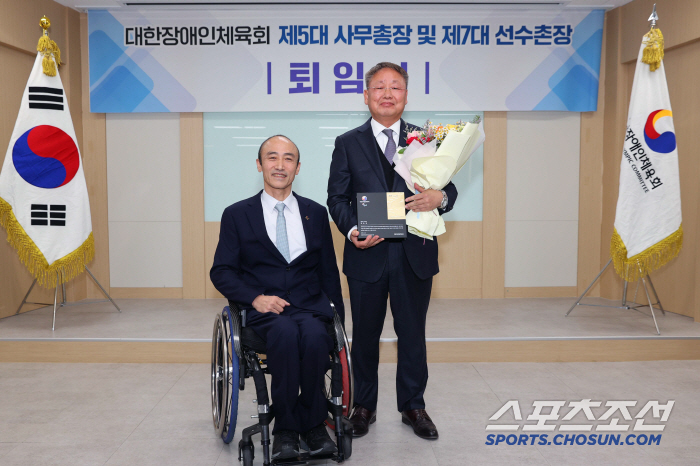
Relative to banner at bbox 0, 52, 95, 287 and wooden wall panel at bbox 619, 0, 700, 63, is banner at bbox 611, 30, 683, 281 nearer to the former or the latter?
wooden wall panel at bbox 619, 0, 700, 63

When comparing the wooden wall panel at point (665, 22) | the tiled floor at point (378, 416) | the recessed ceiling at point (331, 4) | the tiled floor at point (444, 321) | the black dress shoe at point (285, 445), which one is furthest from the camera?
the recessed ceiling at point (331, 4)

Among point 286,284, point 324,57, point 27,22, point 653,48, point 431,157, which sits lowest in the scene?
point 286,284

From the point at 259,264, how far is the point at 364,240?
1.50ft

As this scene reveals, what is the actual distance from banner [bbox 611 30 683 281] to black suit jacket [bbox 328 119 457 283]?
214 centimetres

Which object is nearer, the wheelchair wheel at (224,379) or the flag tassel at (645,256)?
the wheelchair wheel at (224,379)

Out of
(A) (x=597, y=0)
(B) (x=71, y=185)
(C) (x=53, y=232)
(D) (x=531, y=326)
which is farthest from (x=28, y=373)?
(A) (x=597, y=0)

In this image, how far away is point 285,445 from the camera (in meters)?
2.12

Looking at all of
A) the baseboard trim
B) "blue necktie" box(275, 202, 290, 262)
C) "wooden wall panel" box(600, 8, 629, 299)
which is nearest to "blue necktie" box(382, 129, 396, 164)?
"blue necktie" box(275, 202, 290, 262)

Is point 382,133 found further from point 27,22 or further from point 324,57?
point 27,22

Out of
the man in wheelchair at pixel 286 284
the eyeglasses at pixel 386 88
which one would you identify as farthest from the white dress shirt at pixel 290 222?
the eyeglasses at pixel 386 88

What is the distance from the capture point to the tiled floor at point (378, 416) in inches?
91.1

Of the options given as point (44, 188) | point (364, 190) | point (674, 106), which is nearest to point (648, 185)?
point (674, 106)

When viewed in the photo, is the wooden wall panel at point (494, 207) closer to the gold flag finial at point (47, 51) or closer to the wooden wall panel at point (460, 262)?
the wooden wall panel at point (460, 262)

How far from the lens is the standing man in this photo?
8.00ft
